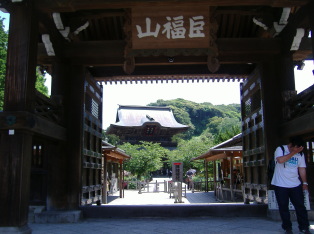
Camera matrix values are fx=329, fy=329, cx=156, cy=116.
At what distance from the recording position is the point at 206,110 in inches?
3546

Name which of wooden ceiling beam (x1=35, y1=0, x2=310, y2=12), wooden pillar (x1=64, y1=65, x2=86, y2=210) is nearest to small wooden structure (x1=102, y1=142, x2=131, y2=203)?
wooden pillar (x1=64, y1=65, x2=86, y2=210)

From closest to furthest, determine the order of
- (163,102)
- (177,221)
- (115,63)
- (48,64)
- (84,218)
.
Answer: (177,221) → (84,218) → (115,63) → (48,64) → (163,102)

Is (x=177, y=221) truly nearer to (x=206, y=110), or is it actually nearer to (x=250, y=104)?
(x=250, y=104)

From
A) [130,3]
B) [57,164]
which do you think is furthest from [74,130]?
[130,3]

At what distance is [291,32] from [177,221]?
4.41m

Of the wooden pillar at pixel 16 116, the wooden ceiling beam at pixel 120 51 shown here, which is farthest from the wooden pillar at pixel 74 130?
the wooden pillar at pixel 16 116

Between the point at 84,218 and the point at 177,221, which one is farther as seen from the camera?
the point at 84,218

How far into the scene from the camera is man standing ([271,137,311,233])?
14.9 feet

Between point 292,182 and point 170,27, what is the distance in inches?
141

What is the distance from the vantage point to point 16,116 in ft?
16.2

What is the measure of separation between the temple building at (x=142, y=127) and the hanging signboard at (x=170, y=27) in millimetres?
31331

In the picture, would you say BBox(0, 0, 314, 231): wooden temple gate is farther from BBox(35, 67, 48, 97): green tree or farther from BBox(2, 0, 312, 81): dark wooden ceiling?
BBox(35, 67, 48, 97): green tree

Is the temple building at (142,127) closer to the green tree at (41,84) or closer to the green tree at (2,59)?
the green tree at (41,84)

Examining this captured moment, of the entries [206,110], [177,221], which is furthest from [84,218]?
[206,110]
